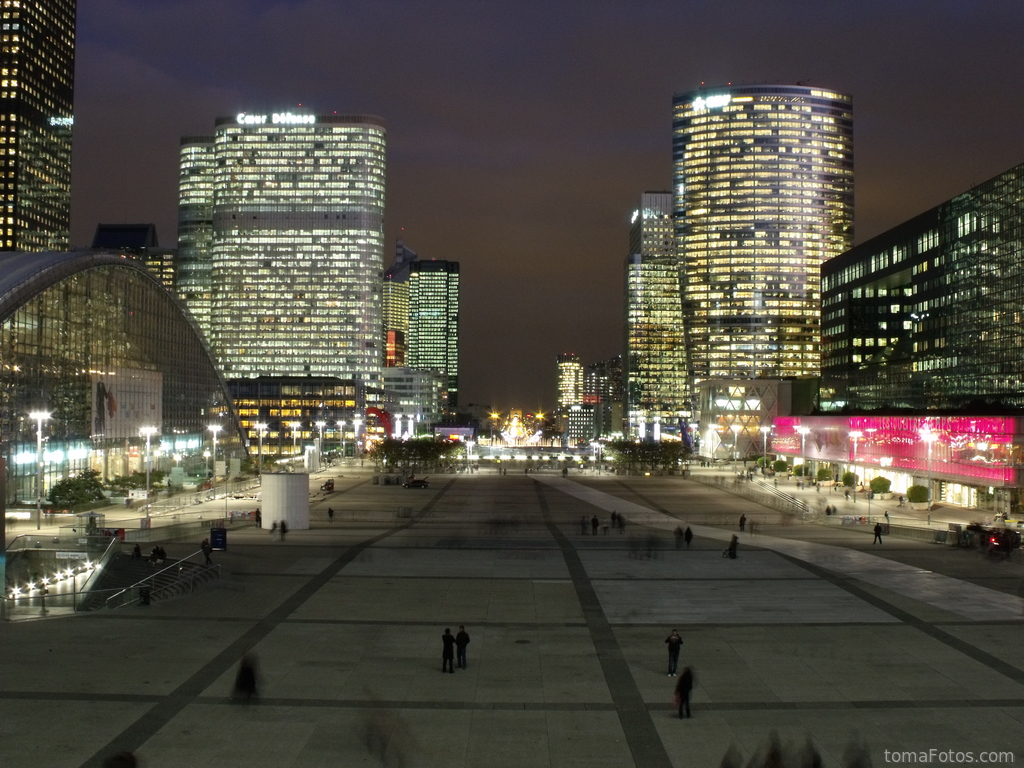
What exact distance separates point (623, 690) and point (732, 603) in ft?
38.9

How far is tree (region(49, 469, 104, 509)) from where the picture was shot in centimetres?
7021

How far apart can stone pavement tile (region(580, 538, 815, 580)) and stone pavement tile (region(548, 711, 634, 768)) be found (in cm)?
1807

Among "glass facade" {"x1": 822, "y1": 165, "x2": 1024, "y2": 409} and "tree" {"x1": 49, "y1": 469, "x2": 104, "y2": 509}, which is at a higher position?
"glass facade" {"x1": 822, "y1": 165, "x2": 1024, "y2": 409}


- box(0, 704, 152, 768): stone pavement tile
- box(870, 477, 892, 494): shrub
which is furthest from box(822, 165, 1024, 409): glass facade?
box(0, 704, 152, 768): stone pavement tile

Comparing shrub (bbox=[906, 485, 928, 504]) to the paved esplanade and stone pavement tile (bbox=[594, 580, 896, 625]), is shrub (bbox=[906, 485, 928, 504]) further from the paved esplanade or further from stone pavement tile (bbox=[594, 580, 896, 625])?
stone pavement tile (bbox=[594, 580, 896, 625])

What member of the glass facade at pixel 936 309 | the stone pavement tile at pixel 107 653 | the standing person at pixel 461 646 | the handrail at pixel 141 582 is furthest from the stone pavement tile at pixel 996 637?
the glass facade at pixel 936 309

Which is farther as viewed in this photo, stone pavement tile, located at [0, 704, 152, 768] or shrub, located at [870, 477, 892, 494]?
shrub, located at [870, 477, 892, 494]

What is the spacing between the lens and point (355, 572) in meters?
39.0

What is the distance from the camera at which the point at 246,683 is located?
70.5 ft

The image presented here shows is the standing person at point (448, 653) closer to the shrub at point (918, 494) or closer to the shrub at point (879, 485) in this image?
the shrub at point (918, 494)

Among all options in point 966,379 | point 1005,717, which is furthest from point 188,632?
point 966,379

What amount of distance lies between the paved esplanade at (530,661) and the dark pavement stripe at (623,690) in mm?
72

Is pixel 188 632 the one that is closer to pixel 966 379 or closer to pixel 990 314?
pixel 990 314

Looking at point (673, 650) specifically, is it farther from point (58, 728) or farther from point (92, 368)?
point (92, 368)
